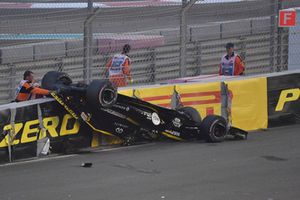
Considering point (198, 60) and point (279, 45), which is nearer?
point (279, 45)

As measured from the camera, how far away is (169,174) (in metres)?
8.27

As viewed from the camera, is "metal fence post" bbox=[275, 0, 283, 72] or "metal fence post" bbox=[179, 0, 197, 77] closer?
"metal fence post" bbox=[179, 0, 197, 77]

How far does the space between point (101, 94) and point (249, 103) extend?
331 centimetres

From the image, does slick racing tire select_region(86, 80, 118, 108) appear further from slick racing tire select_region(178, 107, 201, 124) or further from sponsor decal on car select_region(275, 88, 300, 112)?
sponsor decal on car select_region(275, 88, 300, 112)

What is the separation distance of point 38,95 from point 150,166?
219 centimetres

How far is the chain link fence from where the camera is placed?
38.2 ft

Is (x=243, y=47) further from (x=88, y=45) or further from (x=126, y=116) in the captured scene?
(x=126, y=116)

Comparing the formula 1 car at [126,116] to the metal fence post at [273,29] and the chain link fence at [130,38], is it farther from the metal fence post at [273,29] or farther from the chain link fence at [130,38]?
the metal fence post at [273,29]

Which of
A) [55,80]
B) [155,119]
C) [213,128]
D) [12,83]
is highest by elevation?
[55,80]

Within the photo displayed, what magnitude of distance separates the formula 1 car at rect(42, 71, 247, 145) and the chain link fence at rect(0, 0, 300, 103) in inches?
74.5

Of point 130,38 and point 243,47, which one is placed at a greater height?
point 130,38

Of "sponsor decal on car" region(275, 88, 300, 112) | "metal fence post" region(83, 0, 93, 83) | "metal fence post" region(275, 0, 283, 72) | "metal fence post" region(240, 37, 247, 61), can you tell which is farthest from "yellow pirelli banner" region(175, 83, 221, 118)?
"metal fence post" region(240, 37, 247, 61)

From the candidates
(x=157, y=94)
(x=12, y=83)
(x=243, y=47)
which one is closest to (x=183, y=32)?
(x=157, y=94)

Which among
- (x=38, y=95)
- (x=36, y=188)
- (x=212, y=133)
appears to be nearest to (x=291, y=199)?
(x=36, y=188)
